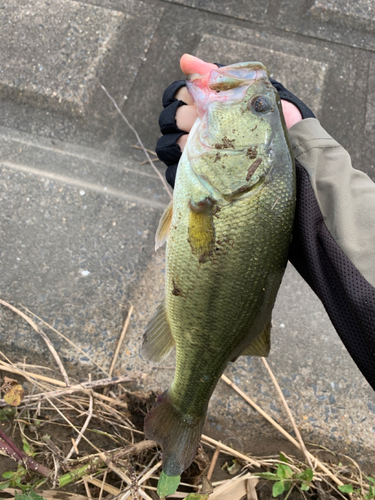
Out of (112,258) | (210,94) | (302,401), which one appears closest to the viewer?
(210,94)

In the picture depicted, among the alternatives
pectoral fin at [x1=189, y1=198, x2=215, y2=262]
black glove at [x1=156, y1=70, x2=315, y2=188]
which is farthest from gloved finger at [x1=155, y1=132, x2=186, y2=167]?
pectoral fin at [x1=189, y1=198, x2=215, y2=262]

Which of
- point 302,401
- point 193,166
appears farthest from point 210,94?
point 302,401

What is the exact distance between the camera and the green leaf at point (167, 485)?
69.7 inches

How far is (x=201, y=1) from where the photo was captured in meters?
3.05

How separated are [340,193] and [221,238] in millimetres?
559

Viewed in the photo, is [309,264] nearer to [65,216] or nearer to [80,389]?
[80,389]

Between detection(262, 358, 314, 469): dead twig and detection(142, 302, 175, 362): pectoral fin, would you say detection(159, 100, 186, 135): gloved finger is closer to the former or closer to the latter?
detection(142, 302, 175, 362): pectoral fin

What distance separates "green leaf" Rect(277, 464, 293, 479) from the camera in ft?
6.46

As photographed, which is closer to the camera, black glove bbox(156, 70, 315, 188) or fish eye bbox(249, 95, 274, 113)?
fish eye bbox(249, 95, 274, 113)

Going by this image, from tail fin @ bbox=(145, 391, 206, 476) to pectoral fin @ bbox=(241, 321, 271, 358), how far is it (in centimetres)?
37

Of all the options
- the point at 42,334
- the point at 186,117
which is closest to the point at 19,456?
the point at 42,334

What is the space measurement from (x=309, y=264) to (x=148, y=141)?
1628 mm

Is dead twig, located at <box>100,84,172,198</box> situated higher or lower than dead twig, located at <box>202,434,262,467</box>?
higher

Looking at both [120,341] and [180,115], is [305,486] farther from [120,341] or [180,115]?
[180,115]
